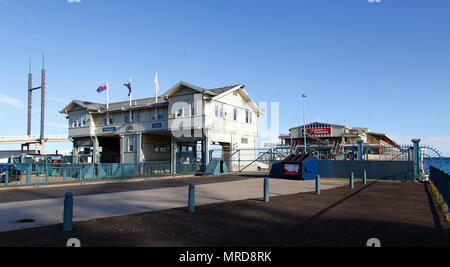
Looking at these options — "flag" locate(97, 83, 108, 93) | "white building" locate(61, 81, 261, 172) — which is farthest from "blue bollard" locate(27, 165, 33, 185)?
"flag" locate(97, 83, 108, 93)

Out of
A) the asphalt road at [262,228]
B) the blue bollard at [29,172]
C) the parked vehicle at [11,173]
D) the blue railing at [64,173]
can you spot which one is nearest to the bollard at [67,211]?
the asphalt road at [262,228]

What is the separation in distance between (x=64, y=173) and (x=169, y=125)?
1263cm

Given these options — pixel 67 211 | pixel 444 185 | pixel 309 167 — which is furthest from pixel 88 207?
pixel 309 167

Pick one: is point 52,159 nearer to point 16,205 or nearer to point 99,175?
point 99,175

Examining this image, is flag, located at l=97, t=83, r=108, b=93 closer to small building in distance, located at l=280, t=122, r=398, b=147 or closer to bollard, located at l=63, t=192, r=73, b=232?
bollard, located at l=63, t=192, r=73, b=232

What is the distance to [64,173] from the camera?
786 inches

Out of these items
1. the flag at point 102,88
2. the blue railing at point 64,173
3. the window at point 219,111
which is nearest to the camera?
the blue railing at point 64,173

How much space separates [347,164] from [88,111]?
103 ft

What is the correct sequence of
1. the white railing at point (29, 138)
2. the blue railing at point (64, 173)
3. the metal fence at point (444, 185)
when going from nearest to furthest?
the metal fence at point (444, 185), the blue railing at point (64, 173), the white railing at point (29, 138)

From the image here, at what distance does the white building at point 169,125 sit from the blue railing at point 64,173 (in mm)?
6278

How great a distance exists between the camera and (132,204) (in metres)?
11.5

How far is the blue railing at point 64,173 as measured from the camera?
18.7 metres

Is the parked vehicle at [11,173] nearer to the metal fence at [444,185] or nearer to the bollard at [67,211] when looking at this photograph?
the bollard at [67,211]
